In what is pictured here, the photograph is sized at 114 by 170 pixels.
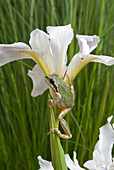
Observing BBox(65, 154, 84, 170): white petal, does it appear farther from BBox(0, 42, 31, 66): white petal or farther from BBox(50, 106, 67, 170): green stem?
BBox(0, 42, 31, 66): white petal

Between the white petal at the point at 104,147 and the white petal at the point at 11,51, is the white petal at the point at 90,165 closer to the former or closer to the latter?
the white petal at the point at 104,147

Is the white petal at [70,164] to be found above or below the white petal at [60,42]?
below

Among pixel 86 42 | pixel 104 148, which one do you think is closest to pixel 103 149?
pixel 104 148

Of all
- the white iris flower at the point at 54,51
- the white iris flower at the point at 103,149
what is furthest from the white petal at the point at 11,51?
the white iris flower at the point at 103,149

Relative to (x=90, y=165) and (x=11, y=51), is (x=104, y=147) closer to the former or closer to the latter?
(x=90, y=165)

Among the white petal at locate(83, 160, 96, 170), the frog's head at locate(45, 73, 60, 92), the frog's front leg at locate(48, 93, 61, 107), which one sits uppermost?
the frog's head at locate(45, 73, 60, 92)

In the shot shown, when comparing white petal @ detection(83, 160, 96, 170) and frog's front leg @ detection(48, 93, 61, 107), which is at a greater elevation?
frog's front leg @ detection(48, 93, 61, 107)

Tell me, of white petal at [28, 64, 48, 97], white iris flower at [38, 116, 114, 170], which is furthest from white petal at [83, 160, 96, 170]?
white petal at [28, 64, 48, 97]

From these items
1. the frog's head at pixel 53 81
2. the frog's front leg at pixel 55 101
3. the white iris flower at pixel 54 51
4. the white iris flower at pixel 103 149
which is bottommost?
the white iris flower at pixel 103 149
